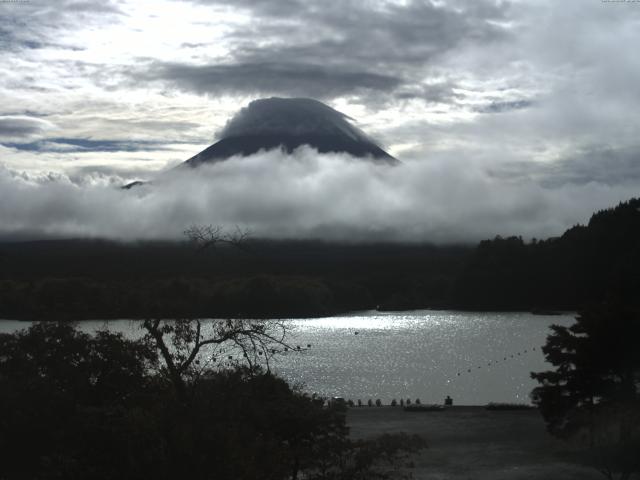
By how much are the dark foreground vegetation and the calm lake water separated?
9153mm

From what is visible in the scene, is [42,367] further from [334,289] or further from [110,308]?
[334,289]

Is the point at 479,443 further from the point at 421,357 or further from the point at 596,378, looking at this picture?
the point at 421,357

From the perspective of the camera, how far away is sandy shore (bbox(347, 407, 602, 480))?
20719 mm

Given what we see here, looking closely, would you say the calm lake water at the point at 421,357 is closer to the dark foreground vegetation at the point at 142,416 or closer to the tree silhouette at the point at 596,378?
the tree silhouette at the point at 596,378

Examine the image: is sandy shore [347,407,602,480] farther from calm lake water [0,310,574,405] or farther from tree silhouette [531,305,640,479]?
calm lake water [0,310,574,405]

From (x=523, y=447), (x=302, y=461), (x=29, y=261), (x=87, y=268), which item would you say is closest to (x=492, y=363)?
(x=523, y=447)

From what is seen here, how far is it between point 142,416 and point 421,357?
54.9 meters

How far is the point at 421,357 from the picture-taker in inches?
2467

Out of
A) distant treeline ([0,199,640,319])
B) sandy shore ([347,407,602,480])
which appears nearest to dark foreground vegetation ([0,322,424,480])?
sandy shore ([347,407,602,480])

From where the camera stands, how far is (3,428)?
34.2 feet

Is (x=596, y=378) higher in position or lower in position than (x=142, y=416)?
lower

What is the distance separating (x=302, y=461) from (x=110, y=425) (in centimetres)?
477

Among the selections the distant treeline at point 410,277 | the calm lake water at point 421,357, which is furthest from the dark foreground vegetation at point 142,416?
the distant treeline at point 410,277

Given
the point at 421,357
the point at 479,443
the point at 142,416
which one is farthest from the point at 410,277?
the point at 142,416
